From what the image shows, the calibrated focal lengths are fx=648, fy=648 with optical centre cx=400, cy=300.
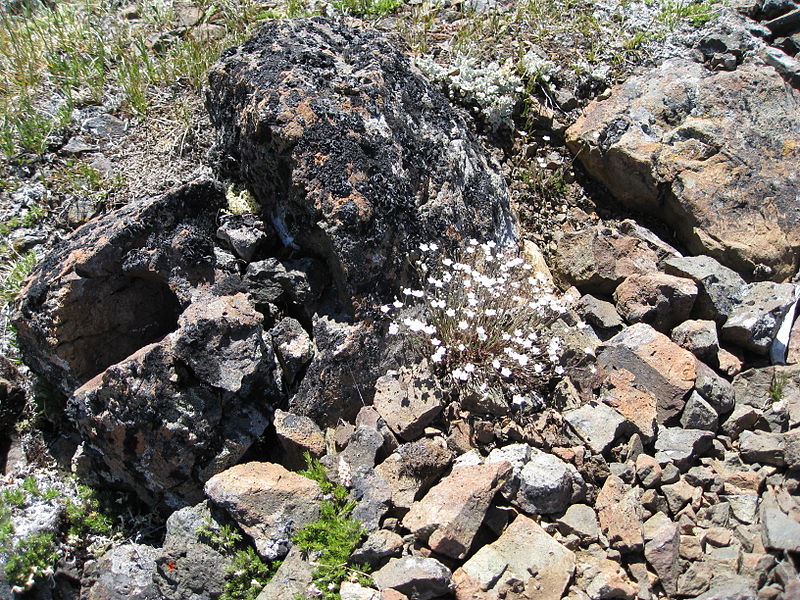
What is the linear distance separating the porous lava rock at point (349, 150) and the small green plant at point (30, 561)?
2.48 m

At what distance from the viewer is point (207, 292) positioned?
173 inches

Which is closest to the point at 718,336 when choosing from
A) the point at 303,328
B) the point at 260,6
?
the point at 303,328

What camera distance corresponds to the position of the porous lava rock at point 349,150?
4434mm

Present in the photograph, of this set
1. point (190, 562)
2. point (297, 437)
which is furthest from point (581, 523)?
point (190, 562)

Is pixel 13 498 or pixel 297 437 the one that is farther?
pixel 13 498

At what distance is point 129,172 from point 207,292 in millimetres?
1988

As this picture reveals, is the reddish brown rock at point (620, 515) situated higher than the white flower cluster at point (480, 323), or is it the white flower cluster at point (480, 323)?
the white flower cluster at point (480, 323)

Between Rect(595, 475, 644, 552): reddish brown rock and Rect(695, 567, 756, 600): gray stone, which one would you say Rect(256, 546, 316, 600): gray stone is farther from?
Rect(695, 567, 756, 600): gray stone

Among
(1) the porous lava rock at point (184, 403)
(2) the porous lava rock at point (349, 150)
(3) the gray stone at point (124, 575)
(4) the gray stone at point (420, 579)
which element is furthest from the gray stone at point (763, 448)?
(3) the gray stone at point (124, 575)

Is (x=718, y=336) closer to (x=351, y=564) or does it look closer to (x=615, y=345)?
(x=615, y=345)

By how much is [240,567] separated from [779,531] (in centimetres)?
298

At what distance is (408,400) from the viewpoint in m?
4.22

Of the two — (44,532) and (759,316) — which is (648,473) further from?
(44,532)

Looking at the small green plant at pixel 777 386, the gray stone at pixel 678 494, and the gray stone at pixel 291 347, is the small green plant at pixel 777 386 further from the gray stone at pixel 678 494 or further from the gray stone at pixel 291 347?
the gray stone at pixel 291 347
